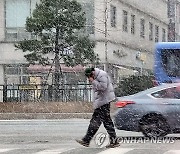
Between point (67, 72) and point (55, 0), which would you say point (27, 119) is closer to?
point (55, 0)

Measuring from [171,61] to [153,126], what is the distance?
13.2 m

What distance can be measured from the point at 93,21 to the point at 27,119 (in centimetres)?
2088

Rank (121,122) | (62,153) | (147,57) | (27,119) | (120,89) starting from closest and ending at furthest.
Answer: (62,153)
(121,122)
(27,119)
(120,89)
(147,57)

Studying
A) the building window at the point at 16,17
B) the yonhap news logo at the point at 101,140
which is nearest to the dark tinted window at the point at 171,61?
the yonhap news logo at the point at 101,140

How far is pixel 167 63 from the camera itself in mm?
26297

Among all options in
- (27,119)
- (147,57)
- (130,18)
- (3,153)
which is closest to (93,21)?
(130,18)

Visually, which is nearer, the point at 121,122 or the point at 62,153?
the point at 62,153

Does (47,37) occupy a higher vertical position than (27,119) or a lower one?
higher

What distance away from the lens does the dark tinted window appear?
84.6 feet

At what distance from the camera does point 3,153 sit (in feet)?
35.2

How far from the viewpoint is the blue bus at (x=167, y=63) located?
1019 inches

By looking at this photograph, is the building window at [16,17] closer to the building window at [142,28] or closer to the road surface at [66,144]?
the building window at [142,28]

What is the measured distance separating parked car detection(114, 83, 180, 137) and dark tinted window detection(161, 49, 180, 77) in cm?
1232

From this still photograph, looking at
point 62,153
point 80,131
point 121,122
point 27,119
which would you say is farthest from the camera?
point 27,119
